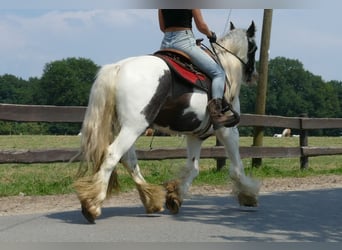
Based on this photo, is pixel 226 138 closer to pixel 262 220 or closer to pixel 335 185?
pixel 262 220

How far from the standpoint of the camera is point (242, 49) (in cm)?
770

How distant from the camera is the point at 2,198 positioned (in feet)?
28.6

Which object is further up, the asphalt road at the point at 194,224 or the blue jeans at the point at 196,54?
the blue jeans at the point at 196,54

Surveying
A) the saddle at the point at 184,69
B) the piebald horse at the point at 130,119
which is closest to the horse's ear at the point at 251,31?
the saddle at the point at 184,69

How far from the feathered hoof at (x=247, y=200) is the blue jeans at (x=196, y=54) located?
1430 mm

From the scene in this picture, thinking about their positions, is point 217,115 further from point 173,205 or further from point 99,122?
point 99,122

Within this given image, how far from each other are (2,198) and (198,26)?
410 cm

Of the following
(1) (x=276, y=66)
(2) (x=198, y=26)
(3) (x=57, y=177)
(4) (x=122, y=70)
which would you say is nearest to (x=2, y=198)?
(3) (x=57, y=177)

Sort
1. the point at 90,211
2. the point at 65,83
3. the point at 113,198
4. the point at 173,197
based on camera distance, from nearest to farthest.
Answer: the point at 90,211 → the point at 173,197 → the point at 113,198 → the point at 65,83

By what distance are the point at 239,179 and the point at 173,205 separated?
39.8 inches

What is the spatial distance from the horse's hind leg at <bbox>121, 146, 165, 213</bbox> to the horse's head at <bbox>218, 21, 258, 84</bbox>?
1.74m

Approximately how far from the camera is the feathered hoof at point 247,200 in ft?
24.4

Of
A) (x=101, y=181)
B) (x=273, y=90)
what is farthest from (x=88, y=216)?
(x=273, y=90)

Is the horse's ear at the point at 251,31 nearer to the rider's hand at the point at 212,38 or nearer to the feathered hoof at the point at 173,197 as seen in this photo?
the rider's hand at the point at 212,38
